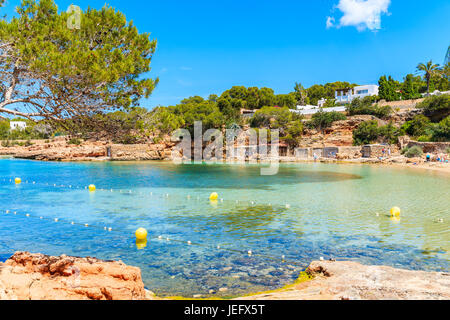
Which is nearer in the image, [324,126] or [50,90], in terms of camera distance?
[50,90]

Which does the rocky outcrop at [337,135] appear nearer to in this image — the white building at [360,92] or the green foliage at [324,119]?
the green foliage at [324,119]

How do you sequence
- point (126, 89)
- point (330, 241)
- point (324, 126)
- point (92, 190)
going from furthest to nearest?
point (324, 126) < point (92, 190) < point (126, 89) < point (330, 241)

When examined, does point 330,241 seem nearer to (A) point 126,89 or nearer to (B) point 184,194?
(A) point 126,89

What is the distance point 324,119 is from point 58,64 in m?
50.1

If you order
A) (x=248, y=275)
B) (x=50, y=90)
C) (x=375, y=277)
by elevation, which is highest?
(x=50, y=90)

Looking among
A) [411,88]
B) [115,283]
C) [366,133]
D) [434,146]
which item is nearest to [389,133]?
[366,133]

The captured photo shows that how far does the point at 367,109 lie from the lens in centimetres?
5478

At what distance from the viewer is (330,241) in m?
9.13

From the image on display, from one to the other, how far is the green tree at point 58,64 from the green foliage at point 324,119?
4698cm

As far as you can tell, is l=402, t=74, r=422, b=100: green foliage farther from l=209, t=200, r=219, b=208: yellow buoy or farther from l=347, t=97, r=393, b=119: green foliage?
l=209, t=200, r=219, b=208: yellow buoy
